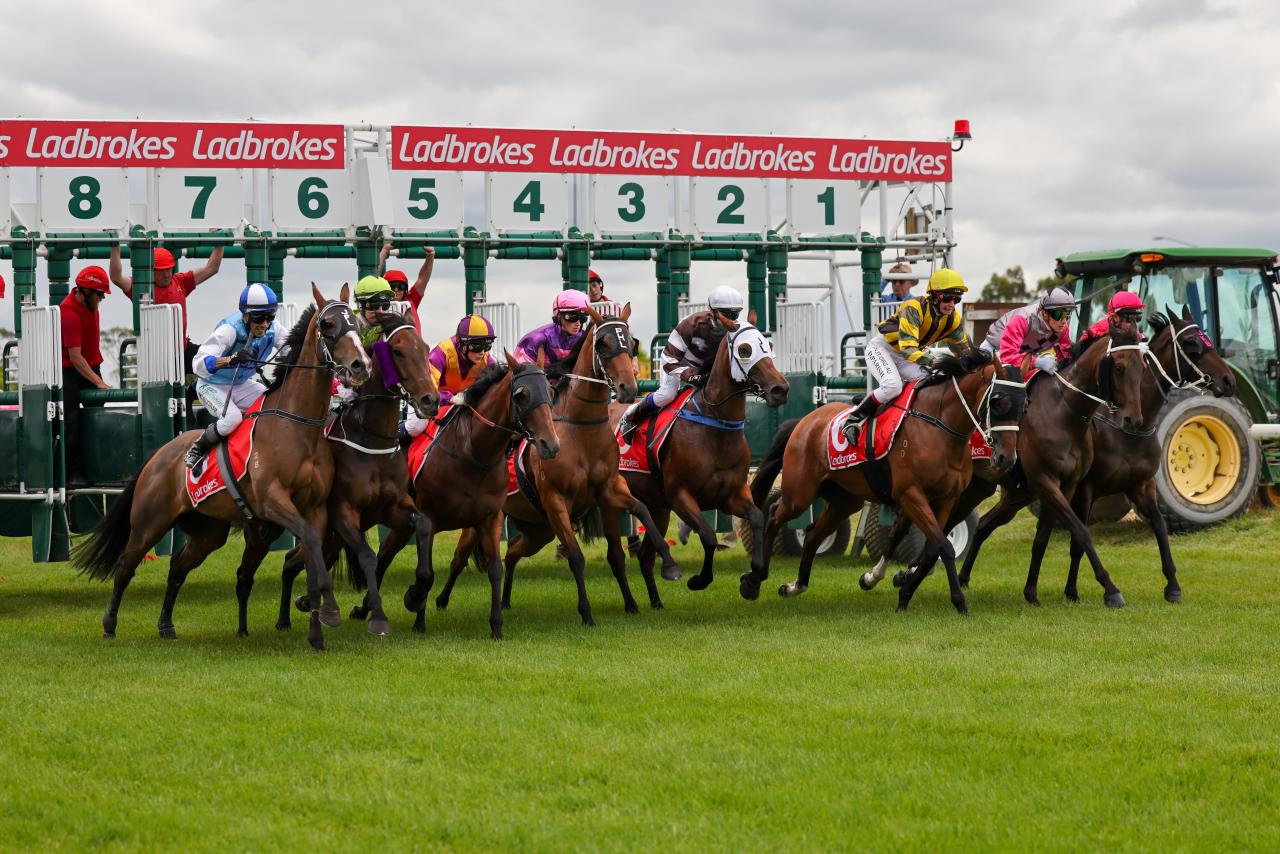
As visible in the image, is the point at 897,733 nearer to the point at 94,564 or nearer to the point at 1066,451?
the point at 1066,451

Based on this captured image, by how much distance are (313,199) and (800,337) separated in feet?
12.6

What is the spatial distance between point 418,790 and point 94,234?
26.6 feet

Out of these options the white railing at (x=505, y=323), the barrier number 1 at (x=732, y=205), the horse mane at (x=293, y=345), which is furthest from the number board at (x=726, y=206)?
the horse mane at (x=293, y=345)

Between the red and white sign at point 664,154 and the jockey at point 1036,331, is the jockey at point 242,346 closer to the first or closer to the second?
the red and white sign at point 664,154

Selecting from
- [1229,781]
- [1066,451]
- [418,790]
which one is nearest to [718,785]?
[418,790]

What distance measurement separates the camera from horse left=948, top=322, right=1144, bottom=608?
927 centimetres

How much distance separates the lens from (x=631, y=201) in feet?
41.3

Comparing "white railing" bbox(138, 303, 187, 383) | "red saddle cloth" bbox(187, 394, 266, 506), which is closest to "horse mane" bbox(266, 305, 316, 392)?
"red saddle cloth" bbox(187, 394, 266, 506)

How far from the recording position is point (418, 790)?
16.0 feet

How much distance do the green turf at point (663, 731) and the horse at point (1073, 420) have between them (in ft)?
1.66

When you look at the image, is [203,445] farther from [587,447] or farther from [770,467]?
[770,467]

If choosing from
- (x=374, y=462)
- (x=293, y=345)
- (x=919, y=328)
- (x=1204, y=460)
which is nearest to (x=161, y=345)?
(x=293, y=345)

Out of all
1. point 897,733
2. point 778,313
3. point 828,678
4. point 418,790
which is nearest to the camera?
point 418,790

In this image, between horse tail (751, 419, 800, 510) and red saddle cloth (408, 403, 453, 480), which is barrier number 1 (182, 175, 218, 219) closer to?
red saddle cloth (408, 403, 453, 480)
